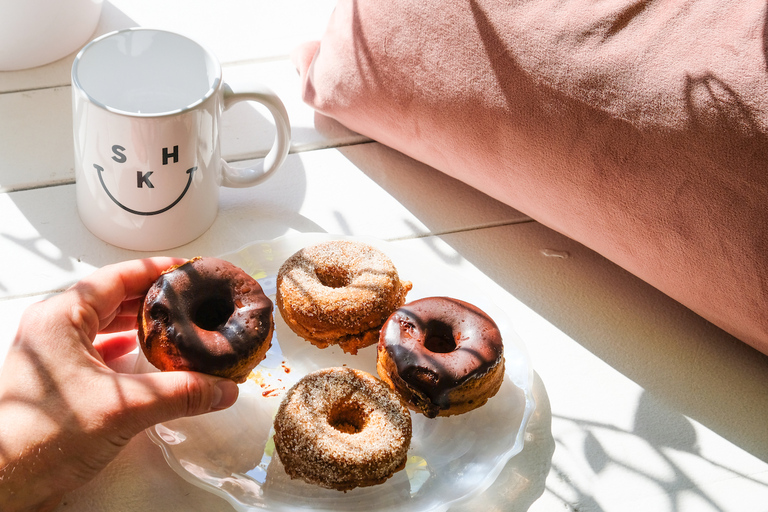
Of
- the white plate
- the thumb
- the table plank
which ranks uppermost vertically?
the table plank

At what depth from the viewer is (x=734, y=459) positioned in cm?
89

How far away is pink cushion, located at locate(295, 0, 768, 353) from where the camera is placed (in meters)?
0.86

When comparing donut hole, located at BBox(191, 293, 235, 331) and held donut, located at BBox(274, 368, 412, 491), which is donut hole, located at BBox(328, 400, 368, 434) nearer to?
held donut, located at BBox(274, 368, 412, 491)

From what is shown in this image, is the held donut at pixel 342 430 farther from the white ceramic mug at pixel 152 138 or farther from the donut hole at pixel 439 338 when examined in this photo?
the white ceramic mug at pixel 152 138

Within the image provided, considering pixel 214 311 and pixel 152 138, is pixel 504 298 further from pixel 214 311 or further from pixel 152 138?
pixel 152 138

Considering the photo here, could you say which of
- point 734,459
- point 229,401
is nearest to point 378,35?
point 229,401

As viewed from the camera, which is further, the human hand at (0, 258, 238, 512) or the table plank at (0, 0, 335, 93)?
the table plank at (0, 0, 335, 93)

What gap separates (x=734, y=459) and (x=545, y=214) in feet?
1.29

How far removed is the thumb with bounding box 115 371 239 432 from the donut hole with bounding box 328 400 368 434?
0.42 ft

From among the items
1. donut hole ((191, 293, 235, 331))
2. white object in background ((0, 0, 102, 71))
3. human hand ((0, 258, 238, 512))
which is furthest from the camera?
white object in background ((0, 0, 102, 71))

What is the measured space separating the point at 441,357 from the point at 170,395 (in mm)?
295

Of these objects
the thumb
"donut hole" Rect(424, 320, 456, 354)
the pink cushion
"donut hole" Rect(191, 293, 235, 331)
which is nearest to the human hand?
the thumb

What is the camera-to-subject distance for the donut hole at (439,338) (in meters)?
0.86

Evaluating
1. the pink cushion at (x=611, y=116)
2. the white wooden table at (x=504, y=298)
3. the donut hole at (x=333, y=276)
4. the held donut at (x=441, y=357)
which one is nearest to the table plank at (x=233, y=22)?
the white wooden table at (x=504, y=298)
